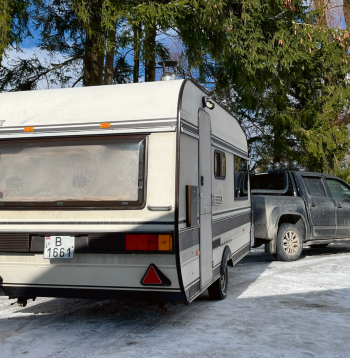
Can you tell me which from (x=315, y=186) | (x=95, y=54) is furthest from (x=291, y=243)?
(x=95, y=54)

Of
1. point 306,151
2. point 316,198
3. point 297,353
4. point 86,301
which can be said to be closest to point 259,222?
point 316,198

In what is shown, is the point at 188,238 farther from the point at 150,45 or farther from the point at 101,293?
the point at 150,45

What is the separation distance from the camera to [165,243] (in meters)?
4.65

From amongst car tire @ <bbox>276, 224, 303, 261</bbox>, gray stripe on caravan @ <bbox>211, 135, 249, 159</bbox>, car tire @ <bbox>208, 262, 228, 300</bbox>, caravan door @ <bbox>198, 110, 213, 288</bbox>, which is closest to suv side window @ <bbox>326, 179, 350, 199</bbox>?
car tire @ <bbox>276, 224, 303, 261</bbox>

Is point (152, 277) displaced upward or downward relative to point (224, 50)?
downward

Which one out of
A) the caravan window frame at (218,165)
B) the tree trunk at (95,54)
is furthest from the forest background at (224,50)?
the caravan window frame at (218,165)

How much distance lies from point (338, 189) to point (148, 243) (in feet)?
24.1

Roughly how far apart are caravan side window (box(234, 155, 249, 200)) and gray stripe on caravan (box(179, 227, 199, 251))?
2457mm

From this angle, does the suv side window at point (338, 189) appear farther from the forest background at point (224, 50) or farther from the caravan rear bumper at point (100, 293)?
the caravan rear bumper at point (100, 293)

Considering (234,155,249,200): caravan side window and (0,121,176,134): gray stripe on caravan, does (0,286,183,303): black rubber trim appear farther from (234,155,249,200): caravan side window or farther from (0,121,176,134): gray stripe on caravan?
(234,155,249,200): caravan side window

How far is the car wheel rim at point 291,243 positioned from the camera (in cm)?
989

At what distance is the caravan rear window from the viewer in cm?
485

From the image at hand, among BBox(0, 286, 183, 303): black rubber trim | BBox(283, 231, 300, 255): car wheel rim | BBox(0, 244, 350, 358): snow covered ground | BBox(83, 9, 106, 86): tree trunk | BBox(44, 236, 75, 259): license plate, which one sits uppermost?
BBox(83, 9, 106, 86): tree trunk

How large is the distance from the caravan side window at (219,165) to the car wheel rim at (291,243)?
12.4 ft
